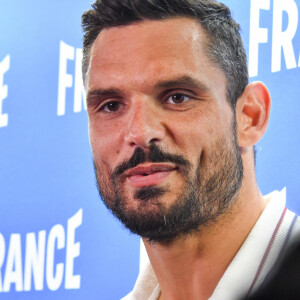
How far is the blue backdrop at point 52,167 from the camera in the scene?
1438 mm

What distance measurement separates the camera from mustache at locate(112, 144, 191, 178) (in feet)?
2.70

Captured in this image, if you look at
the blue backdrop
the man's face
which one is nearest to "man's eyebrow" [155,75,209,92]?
the man's face

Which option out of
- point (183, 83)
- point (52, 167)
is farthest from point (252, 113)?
point (52, 167)

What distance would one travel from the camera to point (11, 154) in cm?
170

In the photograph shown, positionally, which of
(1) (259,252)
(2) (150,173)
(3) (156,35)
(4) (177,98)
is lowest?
(1) (259,252)

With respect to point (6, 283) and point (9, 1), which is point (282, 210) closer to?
point (6, 283)

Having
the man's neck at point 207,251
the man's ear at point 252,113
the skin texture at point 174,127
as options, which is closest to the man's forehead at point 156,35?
the skin texture at point 174,127

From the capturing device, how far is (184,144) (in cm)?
85

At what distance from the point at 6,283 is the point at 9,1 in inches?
33.8

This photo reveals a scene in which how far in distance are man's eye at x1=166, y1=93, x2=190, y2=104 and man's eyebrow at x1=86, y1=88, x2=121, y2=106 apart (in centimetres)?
8

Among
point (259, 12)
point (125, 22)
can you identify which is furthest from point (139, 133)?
point (259, 12)

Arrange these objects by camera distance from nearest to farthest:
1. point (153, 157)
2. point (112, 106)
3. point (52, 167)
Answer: point (153, 157), point (112, 106), point (52, 167)

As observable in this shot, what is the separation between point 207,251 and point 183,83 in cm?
26

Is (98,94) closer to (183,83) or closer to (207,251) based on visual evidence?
(183,83)
